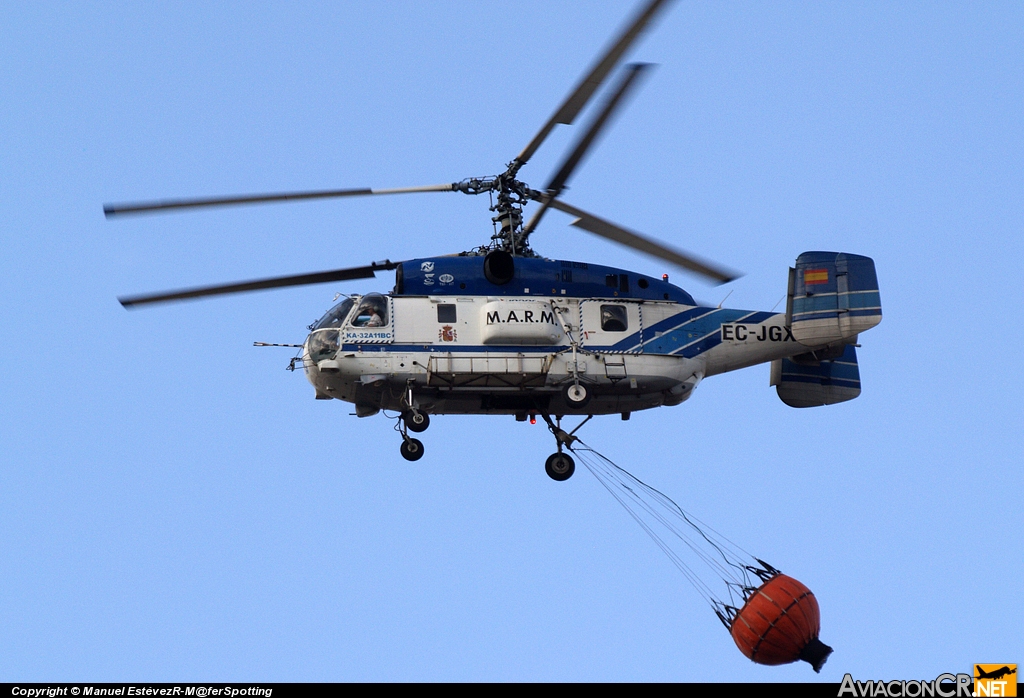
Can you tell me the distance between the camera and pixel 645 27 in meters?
22.9

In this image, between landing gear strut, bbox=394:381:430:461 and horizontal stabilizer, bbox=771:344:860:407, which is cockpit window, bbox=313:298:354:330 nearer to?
landing gear strut, bbox=394:381:430:461

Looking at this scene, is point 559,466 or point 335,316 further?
point 559,466

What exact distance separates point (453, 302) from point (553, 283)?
6.22 ft

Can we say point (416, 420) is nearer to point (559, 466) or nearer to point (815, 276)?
point (559, 466)

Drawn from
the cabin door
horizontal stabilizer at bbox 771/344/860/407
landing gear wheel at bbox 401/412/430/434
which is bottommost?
landing gear wheel at bbox 401/412/430/434

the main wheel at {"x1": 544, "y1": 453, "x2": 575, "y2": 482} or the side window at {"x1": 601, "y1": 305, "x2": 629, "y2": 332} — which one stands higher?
the side window at {"x1": 601, "y1": 305, "x2": 629, "y2": 332}

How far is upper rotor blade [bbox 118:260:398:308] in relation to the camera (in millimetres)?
26391

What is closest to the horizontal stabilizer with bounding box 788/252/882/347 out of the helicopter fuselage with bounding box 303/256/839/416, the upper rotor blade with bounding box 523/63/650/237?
the helicopter fuselage with bounding box 303/256/839/416

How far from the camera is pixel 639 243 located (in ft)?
88.5

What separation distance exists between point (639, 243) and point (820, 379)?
214 inches

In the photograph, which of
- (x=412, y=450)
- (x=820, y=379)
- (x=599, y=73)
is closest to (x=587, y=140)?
(x=599, y=73)

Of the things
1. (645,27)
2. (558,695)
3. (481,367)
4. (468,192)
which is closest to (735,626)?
(558,695)

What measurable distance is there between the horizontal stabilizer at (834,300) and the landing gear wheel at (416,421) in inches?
278

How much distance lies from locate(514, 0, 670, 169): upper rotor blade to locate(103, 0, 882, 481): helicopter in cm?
94
